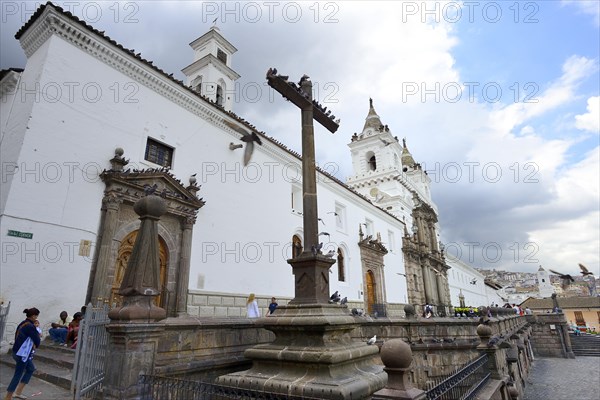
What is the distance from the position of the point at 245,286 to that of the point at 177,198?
4.32 m

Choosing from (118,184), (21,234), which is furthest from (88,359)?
(118,184)

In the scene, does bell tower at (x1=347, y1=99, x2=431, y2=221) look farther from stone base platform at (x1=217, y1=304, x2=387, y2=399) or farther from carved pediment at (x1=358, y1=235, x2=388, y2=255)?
stone base platform at (x1=217, y1=304, x2=387, y2=399)

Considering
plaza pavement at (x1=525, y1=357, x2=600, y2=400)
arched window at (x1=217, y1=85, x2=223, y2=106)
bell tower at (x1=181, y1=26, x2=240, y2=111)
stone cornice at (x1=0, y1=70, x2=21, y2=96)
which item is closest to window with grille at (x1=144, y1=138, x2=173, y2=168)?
stone cornice at (x1=0, y1=70, x2=21, y2=96)

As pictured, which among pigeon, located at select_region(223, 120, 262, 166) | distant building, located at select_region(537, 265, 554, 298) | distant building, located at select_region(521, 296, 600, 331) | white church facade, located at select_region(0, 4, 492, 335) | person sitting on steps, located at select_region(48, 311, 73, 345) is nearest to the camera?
person sitting on steps, located at select_region(48, 311, 73, 345)

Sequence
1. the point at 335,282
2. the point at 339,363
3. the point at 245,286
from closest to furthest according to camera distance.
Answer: the point at 339,363
the point at 245,286
the point at 335,282

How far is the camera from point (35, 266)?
6.93 metres

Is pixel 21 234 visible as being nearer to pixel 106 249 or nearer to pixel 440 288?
pixel 106 249

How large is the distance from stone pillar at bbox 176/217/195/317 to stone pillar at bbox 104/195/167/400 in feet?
19.2

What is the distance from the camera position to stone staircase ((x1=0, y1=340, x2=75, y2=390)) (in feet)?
16.2

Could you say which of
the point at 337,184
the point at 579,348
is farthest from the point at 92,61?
the point at 579,348

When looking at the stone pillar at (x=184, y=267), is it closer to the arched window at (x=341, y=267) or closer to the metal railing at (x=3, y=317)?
the metal railing at (x=3, y=317)

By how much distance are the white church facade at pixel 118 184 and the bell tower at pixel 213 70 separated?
536 cm

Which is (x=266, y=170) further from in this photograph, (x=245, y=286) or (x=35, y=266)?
(x=35, y=266)

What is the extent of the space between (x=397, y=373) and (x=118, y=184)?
25.9ft
